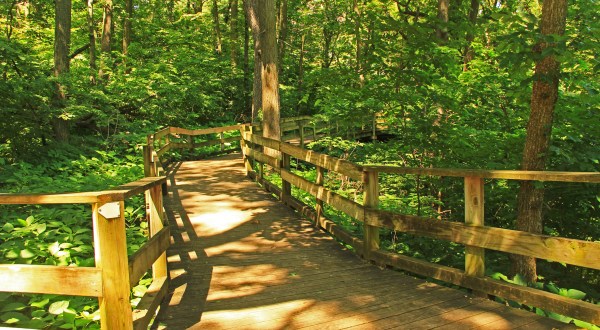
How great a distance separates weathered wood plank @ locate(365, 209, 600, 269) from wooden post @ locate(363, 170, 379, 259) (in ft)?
0.41

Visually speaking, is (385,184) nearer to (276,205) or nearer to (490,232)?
(276,205)

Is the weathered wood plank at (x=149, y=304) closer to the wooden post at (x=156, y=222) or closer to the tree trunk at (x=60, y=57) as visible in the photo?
the wooden post at (x=156, y=222)

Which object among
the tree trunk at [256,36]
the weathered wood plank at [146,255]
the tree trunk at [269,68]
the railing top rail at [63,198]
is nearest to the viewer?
the railing top rail at [63,198]

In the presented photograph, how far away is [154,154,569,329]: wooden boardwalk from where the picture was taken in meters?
3.58

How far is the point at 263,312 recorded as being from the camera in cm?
377

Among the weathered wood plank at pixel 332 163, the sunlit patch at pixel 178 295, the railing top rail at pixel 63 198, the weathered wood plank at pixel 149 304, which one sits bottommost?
the sunlit patch at pixel 178 295

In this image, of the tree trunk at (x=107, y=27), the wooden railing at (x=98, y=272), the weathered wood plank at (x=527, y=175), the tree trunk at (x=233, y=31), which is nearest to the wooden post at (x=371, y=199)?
the weathered wood plank at (x=527, y=175)

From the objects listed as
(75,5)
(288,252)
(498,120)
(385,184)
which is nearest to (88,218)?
(288,252)

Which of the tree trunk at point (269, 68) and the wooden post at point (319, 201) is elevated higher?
the tree trunk at point (269, 68)

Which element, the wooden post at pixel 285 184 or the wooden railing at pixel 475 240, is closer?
the wooden railing at pixel 475 240

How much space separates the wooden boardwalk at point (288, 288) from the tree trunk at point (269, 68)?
4350 mm

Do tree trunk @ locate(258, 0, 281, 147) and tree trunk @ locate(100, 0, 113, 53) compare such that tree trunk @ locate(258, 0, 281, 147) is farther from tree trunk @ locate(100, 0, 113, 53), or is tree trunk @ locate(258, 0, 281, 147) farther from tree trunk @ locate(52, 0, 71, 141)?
tree trunk @ locate(100, 0, 113, 53)

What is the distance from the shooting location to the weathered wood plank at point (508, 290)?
10.7 ft

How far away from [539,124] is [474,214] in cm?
149
